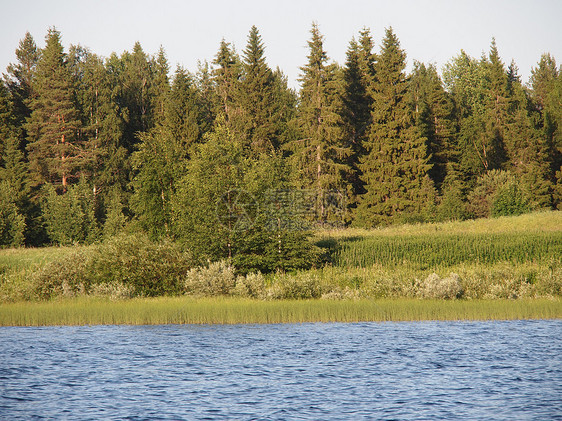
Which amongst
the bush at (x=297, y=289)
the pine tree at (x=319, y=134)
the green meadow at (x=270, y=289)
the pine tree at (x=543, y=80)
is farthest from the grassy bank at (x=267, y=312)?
the pine tree at (x=543, y=80)

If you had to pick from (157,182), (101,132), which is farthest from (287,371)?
(101,132)

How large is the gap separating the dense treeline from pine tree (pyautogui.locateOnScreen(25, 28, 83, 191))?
0.61 feet

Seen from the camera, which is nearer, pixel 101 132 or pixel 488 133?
pixel 101 132

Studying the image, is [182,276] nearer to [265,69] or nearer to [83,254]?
[83,254]

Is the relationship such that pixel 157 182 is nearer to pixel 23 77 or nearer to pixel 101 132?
pixel 101 132

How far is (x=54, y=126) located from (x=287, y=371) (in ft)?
188

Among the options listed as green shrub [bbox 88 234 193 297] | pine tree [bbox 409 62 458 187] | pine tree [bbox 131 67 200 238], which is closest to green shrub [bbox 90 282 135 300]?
green shrub [bbox 88 234 193 297]

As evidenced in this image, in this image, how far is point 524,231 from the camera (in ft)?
182

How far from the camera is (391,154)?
76.0 metres

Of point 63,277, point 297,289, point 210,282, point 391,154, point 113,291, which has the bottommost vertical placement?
point 297,289

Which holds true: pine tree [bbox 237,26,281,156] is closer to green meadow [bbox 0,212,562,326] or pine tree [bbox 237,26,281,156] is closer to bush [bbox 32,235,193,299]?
green meadow [bbox 0,212,562,326]

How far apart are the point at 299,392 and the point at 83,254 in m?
23.2

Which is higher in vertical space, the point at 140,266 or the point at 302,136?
the point at 302,136

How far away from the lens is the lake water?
16.5m
